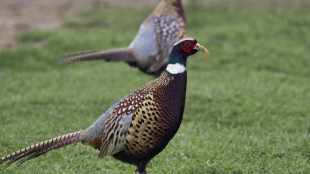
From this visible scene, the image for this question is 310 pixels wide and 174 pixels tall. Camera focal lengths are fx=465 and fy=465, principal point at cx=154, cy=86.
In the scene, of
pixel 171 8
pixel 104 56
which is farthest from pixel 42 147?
pixel 171 8

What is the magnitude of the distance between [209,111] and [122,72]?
2133 millimetres

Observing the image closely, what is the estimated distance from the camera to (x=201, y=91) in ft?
21.7

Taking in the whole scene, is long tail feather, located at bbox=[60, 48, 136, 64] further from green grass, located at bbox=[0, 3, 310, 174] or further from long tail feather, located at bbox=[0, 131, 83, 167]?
long tail feather, located at bbox=[0, 131, 83, 167]

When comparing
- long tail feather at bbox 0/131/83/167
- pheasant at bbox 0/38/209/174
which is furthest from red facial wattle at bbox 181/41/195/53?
long tail feather at bbox 0/131/83/167

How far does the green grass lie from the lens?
4.70 meters

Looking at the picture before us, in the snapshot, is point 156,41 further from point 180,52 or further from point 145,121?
point 145,121

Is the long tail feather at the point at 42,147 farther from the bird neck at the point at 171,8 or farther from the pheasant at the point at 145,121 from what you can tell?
the bird neck at the point at 171,8

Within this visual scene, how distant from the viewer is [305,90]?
6.81 metres

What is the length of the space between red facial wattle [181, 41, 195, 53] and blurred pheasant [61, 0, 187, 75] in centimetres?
194

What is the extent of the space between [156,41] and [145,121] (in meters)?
2.43

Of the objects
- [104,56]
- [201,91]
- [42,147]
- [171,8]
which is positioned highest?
[171,8]

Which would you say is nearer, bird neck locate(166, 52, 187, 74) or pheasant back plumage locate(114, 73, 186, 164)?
pheasant back plumage locate(114, 73, 186, 164)

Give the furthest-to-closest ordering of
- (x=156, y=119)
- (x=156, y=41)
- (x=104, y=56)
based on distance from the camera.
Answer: (x=156, y=41)
(x=104, y=56)
(x=156, y=119)

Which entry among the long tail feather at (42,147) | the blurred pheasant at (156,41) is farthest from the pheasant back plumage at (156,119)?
the blurred pheasant at (156,41)
